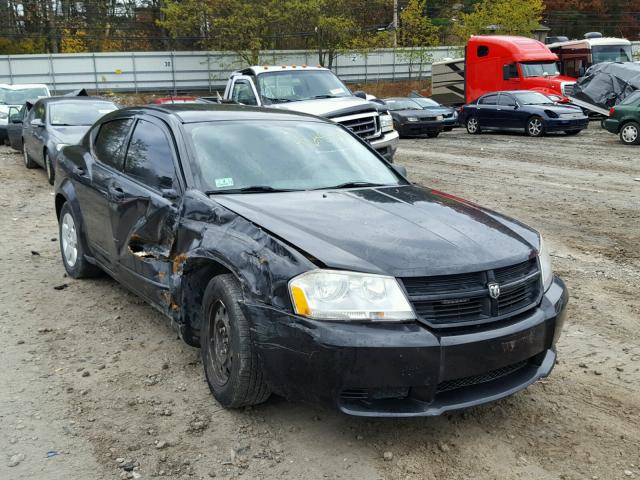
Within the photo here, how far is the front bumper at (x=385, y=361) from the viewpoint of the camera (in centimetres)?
298

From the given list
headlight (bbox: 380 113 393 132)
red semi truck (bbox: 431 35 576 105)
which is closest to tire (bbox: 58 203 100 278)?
headlight (bbox: 380 113 393 132)

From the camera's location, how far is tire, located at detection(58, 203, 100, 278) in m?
5.84

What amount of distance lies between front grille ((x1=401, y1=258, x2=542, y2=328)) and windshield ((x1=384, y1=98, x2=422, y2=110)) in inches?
819

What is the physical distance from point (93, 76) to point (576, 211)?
35466 mm

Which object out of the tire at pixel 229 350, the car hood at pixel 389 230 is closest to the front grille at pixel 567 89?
the car hood at pixel 389 230

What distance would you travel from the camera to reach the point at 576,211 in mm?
9234

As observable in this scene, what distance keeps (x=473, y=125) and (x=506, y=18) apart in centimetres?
2180

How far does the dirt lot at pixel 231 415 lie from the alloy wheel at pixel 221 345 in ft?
0.74

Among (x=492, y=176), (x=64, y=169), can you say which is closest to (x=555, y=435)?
(x=64, y=169)

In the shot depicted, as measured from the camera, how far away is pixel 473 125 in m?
23.2

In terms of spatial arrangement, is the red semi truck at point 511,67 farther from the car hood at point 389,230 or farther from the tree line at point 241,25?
the car hood at point 389,230

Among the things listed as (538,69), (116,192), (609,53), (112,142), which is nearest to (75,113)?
(112,142)

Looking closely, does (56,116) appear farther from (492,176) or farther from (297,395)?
(297,395)

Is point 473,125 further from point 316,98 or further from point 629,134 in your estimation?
point 316,98
